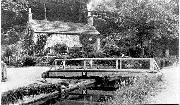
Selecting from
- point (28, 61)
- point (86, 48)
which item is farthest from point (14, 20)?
point (28, 61)

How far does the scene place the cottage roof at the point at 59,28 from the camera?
37562 millimetres

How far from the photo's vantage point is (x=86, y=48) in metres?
36.7

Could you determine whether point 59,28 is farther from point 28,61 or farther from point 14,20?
point 28,61

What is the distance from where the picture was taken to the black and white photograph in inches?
724

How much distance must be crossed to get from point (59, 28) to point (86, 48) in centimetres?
438

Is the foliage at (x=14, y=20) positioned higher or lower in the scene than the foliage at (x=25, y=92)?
higher

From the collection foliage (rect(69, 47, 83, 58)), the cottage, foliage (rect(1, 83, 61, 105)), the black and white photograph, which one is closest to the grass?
the black and white photograph

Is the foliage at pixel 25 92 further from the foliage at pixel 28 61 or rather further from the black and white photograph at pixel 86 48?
the foliage at pixel 28 61

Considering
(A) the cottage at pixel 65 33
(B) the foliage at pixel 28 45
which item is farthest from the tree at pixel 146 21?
(B) the foliage at pixel 28 45

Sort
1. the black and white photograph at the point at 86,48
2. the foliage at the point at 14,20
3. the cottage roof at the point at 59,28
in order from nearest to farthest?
the black and white photograph at the point at 86,48 < the cottage roof at the point at 59,28 < the foliage at the point at 14,20

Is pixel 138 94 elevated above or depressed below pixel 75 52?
below

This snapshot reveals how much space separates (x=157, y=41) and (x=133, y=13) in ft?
12.7

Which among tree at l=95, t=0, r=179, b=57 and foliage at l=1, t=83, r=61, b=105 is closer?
foliage at l=1, t=83, r=61, b=105

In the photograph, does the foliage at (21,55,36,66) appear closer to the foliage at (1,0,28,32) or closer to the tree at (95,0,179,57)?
the tree at (95,0,179,57)
